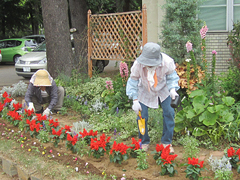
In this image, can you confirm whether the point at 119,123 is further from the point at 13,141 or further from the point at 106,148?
the point at 13,141

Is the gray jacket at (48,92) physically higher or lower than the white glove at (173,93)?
lower

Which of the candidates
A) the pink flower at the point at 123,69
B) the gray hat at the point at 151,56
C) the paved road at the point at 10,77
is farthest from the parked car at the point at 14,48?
the gray hat at the point at 151,56

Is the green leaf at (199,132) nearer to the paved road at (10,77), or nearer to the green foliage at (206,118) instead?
the green foliage at (206,118)

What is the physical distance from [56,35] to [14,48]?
1016 cm

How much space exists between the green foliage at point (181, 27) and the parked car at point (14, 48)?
40.7ft

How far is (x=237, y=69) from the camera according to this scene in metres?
4.81

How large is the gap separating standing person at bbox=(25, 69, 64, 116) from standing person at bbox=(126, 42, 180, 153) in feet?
6.60

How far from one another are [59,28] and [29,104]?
284 cm

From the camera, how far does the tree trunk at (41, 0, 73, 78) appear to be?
717 centimetres

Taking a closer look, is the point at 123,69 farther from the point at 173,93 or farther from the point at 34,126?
the point at 173,93

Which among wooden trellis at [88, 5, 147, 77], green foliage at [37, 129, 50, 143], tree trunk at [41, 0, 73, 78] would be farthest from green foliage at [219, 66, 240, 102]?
tree trunk at [41, 0, 73, 78]

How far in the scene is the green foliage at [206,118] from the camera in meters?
3.76

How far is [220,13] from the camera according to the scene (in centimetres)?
702

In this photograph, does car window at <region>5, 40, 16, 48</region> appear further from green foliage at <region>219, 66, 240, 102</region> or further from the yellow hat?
green foliage at <region>219, 66, 240, 102</region>
